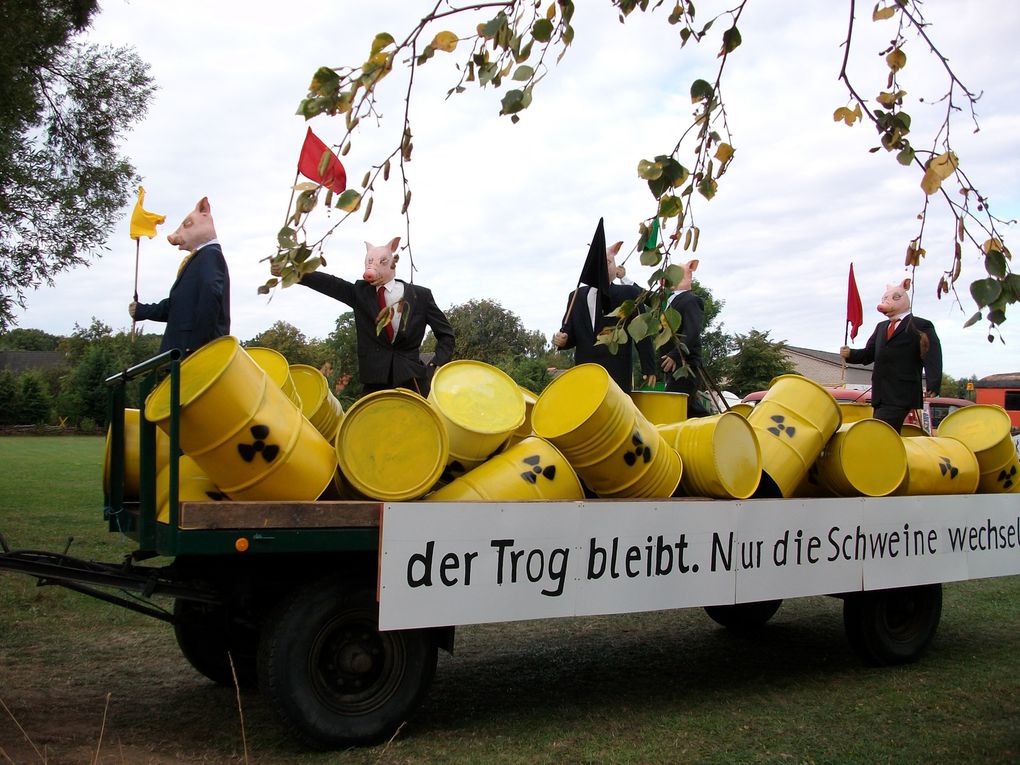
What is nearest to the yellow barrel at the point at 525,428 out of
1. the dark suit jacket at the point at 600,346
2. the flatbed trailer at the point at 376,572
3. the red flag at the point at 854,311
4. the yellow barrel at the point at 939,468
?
the flatbed trailer at the point at 376,572

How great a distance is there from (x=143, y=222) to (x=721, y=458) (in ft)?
11.7

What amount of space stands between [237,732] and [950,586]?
6.90 metres

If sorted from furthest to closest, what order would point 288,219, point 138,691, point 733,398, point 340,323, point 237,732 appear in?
point 340,323 → point 733,398 → point 138,691 → point 237,732 → point 288,219

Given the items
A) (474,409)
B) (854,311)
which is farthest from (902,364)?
(474,409)

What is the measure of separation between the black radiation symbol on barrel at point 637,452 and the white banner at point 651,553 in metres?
0.23

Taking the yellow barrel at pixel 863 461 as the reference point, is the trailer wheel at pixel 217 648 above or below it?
below

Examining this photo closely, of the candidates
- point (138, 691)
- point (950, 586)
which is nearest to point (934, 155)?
point (138, 691)

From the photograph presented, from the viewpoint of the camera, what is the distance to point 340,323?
94.4ft

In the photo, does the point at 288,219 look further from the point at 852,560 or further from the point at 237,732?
the point at 852,560

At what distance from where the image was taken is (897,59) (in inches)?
149

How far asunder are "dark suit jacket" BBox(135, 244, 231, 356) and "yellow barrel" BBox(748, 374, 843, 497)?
10.3 feet

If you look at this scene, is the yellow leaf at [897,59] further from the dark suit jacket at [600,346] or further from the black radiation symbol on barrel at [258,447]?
the dark suit jacket at [600,346]

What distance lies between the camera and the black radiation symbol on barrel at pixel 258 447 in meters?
3.71

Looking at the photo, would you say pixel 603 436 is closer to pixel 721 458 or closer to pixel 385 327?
pixel 721 458
